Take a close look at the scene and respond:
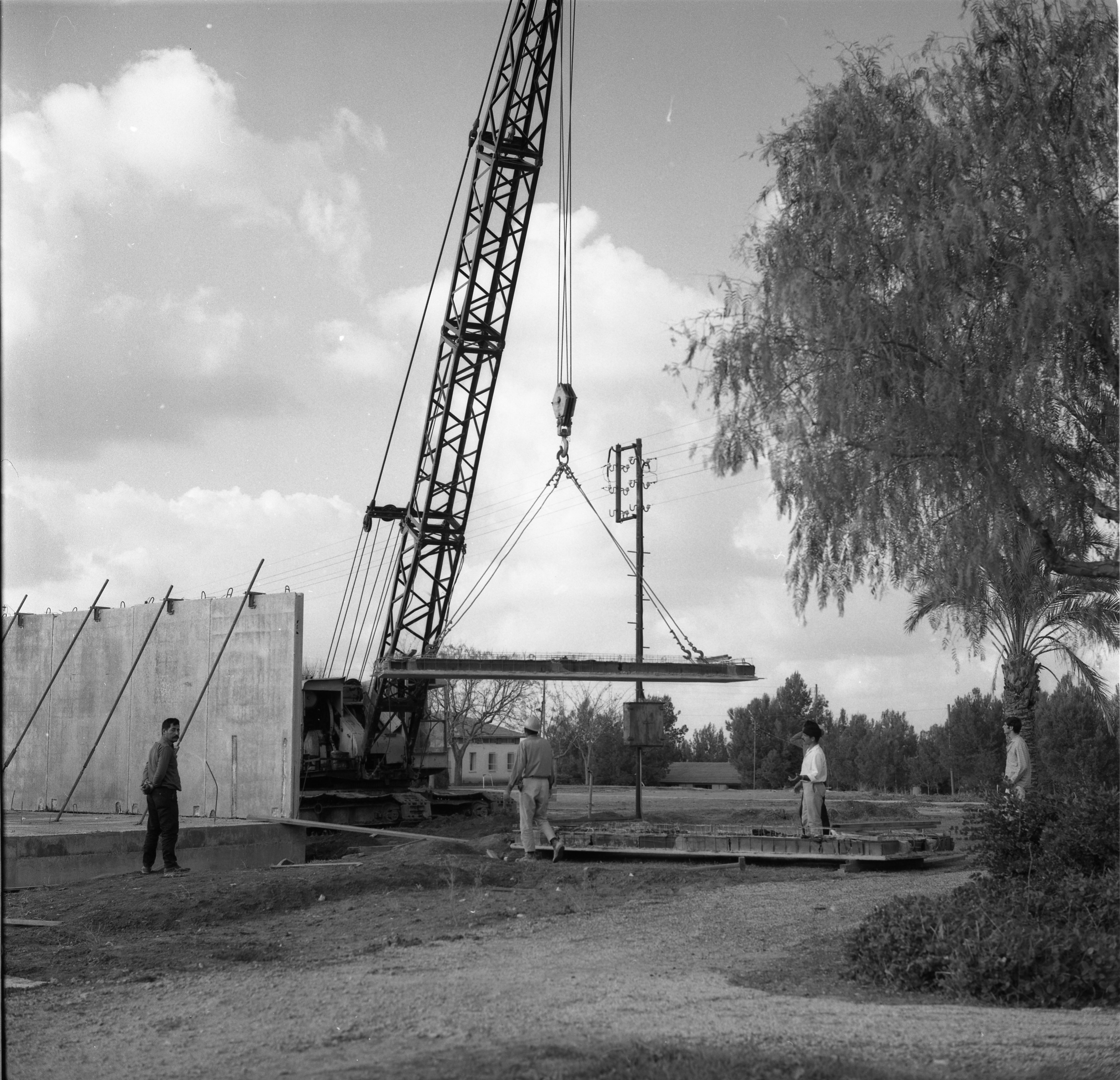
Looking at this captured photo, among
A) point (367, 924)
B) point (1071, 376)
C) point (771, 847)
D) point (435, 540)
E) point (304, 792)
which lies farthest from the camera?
point (435, 540)

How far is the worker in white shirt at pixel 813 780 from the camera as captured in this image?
518 inches

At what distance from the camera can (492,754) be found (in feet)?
256

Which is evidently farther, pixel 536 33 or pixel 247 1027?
pixel 536 33

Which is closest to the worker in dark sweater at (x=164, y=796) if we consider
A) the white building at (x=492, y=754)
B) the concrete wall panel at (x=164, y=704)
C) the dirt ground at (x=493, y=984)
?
the dirt ground at (x=493, y=984)

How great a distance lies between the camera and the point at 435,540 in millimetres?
24734

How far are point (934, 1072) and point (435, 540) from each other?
66.3ft

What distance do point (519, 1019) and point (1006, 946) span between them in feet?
8.35

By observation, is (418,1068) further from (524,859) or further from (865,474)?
(524,859)

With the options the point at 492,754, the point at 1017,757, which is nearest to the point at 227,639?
the point at 1017,757

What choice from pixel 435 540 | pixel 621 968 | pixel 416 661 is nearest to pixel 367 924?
pixel 621 968

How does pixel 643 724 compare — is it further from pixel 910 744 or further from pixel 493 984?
pixel 910 744

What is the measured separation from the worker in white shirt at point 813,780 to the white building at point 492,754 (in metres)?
60.4

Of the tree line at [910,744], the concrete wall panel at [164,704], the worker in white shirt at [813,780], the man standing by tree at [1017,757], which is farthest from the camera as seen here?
the tree line at [910,744]

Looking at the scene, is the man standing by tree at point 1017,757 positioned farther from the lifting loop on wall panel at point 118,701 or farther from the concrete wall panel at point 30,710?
the concrete wall panel at point 30,710
